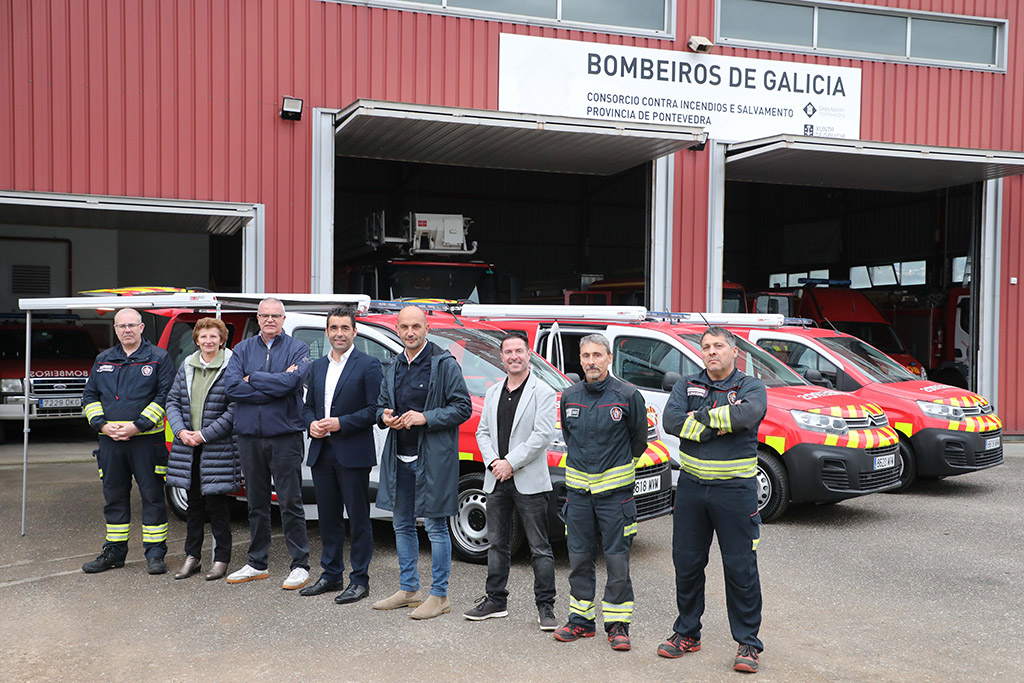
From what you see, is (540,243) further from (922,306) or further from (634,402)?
(634,402)

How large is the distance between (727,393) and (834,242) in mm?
26884

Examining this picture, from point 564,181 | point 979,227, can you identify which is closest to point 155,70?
point 979,227

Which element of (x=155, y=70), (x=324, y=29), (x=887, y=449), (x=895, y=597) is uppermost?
(x=324, y=29)

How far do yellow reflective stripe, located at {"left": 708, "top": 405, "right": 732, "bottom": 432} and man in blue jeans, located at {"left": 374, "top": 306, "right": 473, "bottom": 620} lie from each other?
1.41 metres

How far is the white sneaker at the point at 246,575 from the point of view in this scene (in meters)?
5.83

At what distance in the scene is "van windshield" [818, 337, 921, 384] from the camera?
32.2 ft

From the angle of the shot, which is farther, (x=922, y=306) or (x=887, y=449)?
(x=922, y=306)

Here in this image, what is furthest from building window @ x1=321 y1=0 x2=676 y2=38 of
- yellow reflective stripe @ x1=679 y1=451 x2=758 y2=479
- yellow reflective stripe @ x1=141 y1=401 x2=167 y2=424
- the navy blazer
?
yellow reflective stripe @ x1=679 y1=451 x2=758 y2=479

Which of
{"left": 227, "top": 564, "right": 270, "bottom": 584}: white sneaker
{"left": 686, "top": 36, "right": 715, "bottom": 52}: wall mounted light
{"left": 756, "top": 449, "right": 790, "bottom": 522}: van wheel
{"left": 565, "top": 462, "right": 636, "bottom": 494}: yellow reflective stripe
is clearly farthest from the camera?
{"left": 686, "top": 36, "right": 715, "bottom": 52}: wall mounted light

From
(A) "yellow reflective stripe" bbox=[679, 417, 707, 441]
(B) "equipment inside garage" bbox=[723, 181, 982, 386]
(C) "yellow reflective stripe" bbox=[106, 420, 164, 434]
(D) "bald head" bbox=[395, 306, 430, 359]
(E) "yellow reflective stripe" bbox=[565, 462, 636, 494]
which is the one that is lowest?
(E) "yellow reflective stripe" bbox=[565, 462, 636, 494]

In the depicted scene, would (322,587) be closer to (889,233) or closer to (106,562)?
(106,562)

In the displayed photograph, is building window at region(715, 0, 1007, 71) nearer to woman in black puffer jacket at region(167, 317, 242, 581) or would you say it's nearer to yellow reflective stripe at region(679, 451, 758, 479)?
woman in black puffer jacket at region(167, 317, 242, 581)

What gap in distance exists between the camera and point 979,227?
1512 centimetres

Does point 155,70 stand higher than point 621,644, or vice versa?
point 155,70
